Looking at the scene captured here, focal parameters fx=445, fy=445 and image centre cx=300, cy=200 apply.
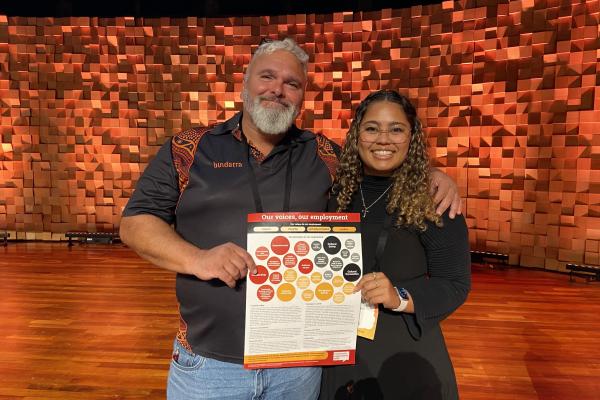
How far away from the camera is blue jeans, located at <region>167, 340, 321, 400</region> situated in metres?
1.21

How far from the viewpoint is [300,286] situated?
113 cm

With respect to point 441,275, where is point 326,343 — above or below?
below

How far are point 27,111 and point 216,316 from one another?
721cm

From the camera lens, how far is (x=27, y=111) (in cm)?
696

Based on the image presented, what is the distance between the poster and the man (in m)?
0.12

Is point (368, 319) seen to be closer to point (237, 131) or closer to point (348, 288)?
point (348, 288)

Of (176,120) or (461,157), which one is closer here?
(461,157)

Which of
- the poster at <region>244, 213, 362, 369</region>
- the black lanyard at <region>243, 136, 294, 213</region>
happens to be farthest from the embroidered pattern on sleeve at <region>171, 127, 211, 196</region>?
the poster at <region>244, 213, 362, 369</region>

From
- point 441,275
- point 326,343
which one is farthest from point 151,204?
A: point 441,275

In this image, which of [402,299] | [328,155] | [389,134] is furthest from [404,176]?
[402,299]

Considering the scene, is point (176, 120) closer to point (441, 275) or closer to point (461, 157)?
point (461, 157)

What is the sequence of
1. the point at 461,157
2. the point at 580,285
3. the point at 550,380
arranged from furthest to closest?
1. the point at 461,157
2. the point at 580,285
3. the point at 550,380

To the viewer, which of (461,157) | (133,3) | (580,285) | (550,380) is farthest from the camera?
(133,3)

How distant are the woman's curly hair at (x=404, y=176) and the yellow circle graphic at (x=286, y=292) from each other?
318 mm
